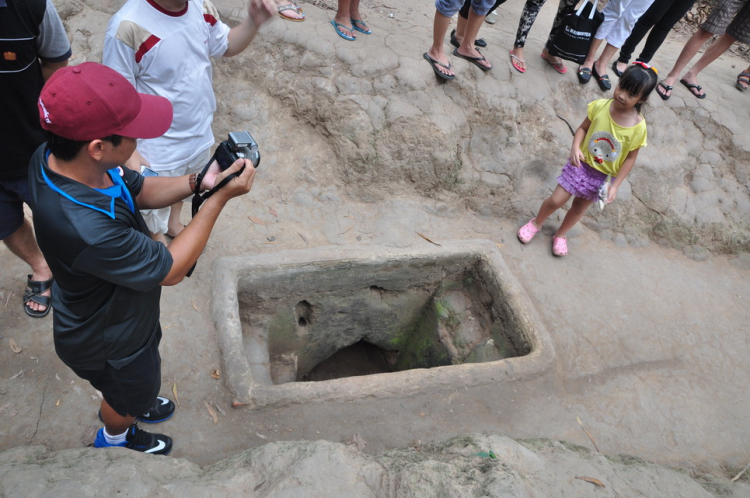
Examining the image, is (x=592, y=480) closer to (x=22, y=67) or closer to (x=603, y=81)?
(x=22, y=67)

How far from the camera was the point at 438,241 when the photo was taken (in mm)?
3984

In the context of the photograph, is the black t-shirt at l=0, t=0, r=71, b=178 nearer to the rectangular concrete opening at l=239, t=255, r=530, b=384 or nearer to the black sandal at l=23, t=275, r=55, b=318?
the black sandal at l=23, t=275, r=55, b=318

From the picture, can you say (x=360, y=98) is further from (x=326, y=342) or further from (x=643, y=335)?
(x=643, y=335)

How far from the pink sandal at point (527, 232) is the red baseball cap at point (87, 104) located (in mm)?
3374

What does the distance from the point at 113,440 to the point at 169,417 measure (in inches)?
14.8

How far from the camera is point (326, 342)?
4.23m

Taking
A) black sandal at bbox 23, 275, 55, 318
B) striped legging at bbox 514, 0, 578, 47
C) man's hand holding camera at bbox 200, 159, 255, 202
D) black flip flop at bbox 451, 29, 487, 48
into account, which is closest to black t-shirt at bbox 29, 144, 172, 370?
man's hand holding camera at bbox 200, 159, 255, 202

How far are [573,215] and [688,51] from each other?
2.39 metres

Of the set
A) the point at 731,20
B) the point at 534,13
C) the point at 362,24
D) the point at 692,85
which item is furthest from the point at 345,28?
the point at 731,20

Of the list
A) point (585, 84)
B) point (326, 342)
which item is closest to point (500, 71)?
point (585, 84)

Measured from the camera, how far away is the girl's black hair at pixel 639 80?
3219 mm

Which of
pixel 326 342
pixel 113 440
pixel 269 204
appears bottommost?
pixel 326 342

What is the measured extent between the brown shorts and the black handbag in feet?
4.62

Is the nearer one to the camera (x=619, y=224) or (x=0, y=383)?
(x=0, y=383)
